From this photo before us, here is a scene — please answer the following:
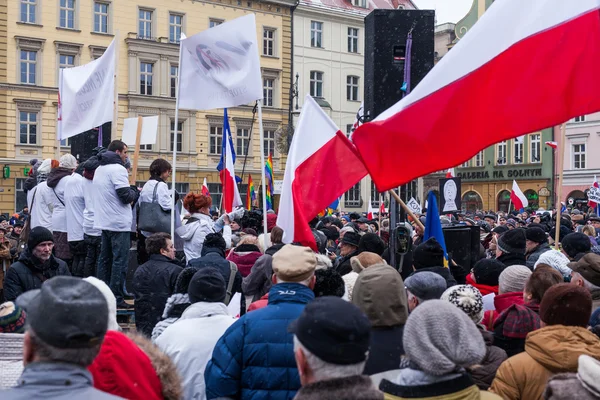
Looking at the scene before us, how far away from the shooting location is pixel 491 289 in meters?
A: 5.81

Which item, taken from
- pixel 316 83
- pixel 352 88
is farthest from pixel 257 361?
pixel 352 88

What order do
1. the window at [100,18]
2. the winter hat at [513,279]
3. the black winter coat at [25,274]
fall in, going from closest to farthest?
the winter hat at [513,279]
the black winter coat at [25,274]
the window at [100,18]

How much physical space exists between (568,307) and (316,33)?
43.5 metres

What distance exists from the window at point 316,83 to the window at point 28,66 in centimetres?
1684

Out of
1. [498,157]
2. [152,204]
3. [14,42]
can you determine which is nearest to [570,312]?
[152,204]

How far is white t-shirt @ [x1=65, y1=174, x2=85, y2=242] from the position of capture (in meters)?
8.48

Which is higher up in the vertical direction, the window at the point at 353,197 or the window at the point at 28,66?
the window at the point at 28,66

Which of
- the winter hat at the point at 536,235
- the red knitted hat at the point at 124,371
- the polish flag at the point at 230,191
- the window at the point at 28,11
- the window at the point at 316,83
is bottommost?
the red knitted hat at the point at 124,371

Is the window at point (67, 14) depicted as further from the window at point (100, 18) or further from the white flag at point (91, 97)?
the white flag at point (91, 97)

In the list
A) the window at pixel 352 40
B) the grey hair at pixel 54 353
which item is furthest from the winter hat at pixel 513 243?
the window at pixel 352 40

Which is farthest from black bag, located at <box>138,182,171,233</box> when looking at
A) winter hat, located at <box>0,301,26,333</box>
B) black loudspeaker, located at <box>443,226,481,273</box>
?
winter hat, located at <box>0,301,26,333</box>

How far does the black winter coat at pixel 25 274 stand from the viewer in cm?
595

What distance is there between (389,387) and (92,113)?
7744 millimetres

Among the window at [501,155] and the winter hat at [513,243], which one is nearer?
A: the winter hat at [513,243]
